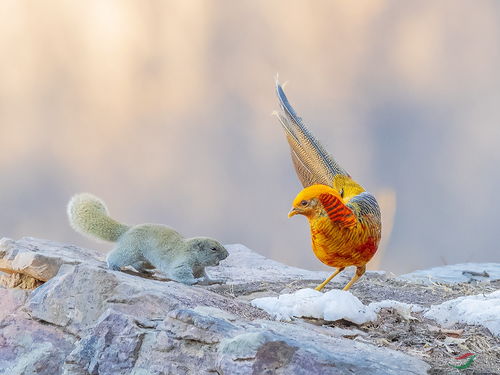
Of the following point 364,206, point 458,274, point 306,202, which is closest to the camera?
point 306,202

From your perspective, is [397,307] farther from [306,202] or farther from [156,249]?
[156,249]

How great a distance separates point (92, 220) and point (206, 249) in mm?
946

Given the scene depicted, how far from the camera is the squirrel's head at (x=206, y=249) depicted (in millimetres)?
4781

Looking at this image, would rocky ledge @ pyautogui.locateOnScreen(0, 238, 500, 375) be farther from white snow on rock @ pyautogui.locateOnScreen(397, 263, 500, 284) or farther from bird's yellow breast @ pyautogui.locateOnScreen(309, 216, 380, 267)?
white snow on rock @ pyautogui.locateOnScreen(397, 263, 500, 284)

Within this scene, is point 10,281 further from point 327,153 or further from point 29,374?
point 327,153

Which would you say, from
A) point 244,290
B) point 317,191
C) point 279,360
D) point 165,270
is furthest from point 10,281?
point 279,360

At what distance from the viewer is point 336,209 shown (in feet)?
12.4

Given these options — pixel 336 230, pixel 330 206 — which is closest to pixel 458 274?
pixel 336 230

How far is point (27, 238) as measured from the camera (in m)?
5.87

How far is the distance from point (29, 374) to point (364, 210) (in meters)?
2.17

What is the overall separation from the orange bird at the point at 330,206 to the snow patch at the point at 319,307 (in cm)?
25

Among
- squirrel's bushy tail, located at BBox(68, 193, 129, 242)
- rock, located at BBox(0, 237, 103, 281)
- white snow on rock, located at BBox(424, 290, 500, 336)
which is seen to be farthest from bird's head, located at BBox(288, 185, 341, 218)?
squirrel's bushy tail, located at BBox(68, 193, 129, 242)

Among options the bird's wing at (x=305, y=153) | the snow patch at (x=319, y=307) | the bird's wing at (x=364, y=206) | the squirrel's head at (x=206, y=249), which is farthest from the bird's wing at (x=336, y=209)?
the squirrel's head at (x=206, y=249)

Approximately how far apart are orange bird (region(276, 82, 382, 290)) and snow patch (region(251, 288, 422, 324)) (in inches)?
9.8
